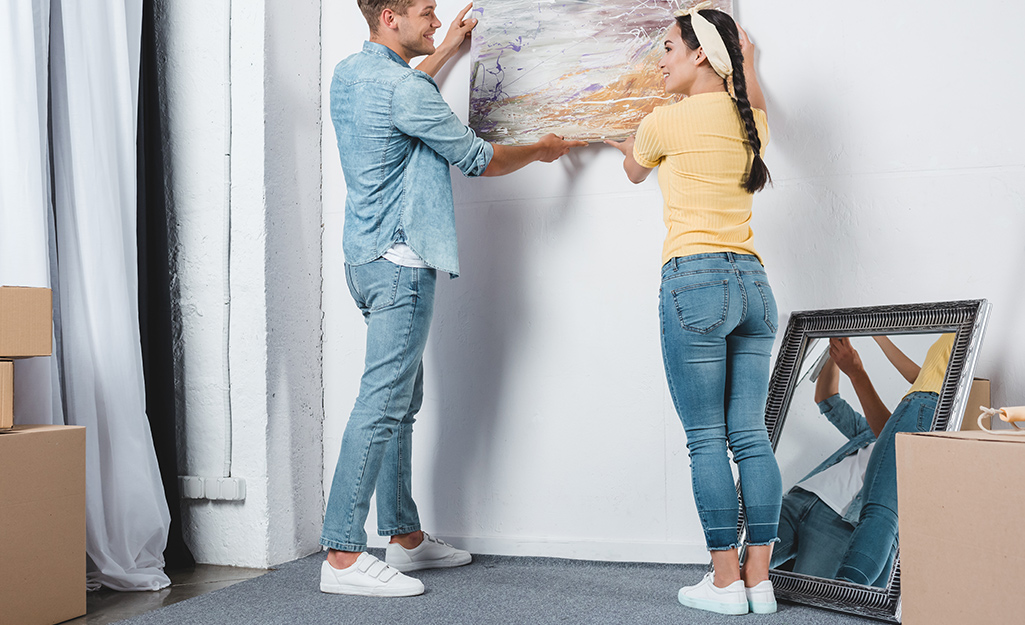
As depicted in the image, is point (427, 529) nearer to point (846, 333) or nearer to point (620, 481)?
point (620, 481)

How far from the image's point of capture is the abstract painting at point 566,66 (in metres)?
2.21

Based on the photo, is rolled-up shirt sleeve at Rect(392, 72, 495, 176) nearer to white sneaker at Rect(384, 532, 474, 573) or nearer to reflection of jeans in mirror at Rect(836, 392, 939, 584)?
white sneaker at Rect(384, 532, 474, 573)

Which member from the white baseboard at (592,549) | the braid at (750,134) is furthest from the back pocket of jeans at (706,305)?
the white baseboard at (592,549)

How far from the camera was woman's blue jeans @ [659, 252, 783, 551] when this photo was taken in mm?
1664

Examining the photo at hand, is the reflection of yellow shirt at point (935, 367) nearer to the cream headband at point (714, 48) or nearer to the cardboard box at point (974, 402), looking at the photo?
the cardboard box at point (974, 402)

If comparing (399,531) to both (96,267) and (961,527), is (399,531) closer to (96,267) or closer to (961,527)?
(96,267)

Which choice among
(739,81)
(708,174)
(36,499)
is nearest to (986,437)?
(708,174)

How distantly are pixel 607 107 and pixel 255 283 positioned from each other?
3.79 ft

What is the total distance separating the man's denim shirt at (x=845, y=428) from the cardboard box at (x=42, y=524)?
1.70 m

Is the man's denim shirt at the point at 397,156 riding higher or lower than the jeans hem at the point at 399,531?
higher

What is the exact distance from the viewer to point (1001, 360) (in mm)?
1942

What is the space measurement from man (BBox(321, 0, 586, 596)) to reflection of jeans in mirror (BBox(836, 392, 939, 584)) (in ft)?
3.31

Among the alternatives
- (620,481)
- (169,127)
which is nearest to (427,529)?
(620,481)

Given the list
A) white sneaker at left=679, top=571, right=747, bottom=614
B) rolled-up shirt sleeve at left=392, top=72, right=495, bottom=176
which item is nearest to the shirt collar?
rolled-up shirt sleeve at left=392, top=72, right=495, bottom=176
